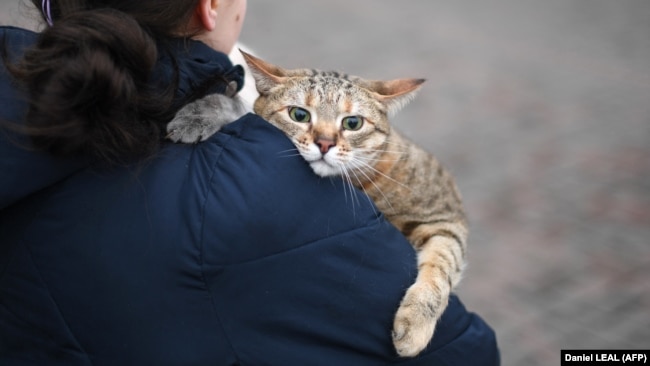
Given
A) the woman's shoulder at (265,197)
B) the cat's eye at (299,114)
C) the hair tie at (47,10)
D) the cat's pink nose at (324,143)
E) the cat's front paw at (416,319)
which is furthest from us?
the cat's eye at (299,114)

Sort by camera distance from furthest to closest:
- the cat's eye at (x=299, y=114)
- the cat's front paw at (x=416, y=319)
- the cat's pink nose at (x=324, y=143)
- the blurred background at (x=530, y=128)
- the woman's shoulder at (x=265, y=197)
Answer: the blurred background at (x=530, y=128), the cat's eye at (x=299, y=114), the cat's pink nose at (x=324, y=143), the cat's front paw at (x=416, y=319), the woman's shoulder at (x=265, y=197)

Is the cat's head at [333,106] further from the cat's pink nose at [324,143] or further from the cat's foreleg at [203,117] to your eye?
the cat's foreleg at [203,117]

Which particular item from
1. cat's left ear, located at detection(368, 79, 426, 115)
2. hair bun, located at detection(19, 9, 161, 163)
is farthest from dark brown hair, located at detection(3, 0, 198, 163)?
cat's left ear, located at detection(368, 79, 426, 115)

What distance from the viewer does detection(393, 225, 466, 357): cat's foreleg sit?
1986 mm

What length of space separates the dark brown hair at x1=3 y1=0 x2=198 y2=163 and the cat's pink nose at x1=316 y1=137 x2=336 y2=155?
2.49 feet

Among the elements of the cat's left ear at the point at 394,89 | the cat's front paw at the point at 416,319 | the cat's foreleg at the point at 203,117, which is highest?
the cat's left ear at the point at 394,89

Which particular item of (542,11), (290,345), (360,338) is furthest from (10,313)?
(542,11)

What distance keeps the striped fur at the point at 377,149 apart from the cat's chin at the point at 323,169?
0.03 m

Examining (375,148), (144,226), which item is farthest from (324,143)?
(144,226)

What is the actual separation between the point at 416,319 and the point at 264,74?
1.09 m

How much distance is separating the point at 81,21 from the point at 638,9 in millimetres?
11053

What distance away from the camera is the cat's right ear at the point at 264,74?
2623 mm

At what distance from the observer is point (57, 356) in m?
1.78

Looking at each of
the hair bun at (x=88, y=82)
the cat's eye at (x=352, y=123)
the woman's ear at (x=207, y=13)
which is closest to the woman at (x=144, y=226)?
the hair bun at (x=88, y=82)
